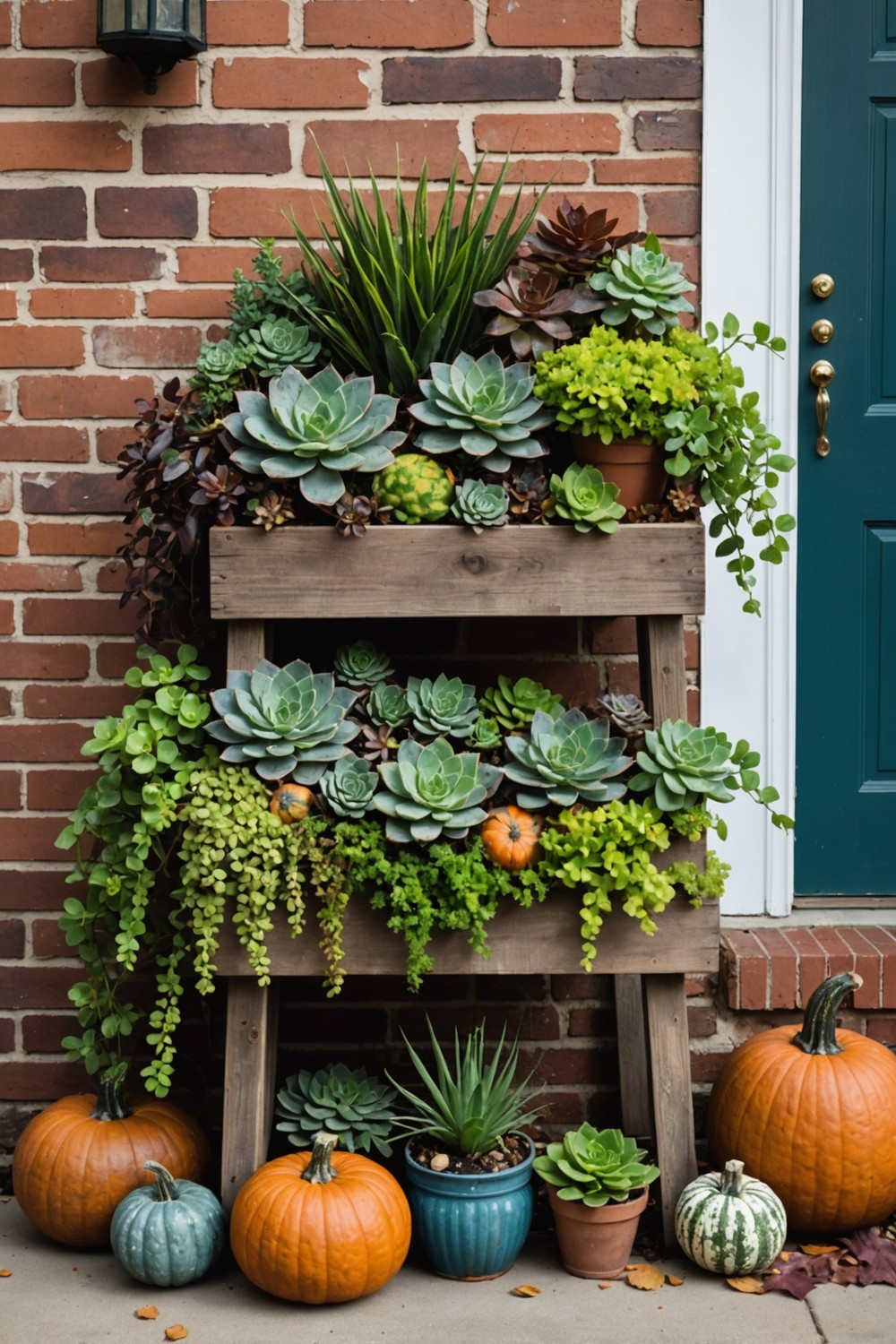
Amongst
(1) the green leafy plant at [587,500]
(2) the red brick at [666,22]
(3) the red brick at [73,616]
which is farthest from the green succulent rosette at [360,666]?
(2) the red brick at [666,22]

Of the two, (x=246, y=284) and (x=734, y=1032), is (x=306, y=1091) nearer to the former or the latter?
(x=734, y=1032)

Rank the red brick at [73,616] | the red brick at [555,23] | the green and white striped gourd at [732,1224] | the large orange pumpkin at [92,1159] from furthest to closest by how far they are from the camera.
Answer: the red brick at [73,616] < the red brick at [555,23] < the large orange pumpkin at [92,1159] < the green and white striped gourd at [732,1224]

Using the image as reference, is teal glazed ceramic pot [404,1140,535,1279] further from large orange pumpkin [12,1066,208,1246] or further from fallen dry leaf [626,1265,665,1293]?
large orange pumpkin [12,1066,208,1246]

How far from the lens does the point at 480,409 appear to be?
204cm

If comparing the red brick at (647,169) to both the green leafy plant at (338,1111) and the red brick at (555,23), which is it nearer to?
the red brick at (555,23)

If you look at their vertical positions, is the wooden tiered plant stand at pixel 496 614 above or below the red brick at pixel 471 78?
below

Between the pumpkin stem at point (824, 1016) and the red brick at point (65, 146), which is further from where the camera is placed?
the red brick at point (65, 146)

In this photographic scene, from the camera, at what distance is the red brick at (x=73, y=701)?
2.50 metres

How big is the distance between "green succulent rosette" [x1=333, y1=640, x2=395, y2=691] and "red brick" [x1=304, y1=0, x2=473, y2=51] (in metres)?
1.15

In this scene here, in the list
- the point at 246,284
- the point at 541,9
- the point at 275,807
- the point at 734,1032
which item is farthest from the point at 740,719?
the point at 541,9

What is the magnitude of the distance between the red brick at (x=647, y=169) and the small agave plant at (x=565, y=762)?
3.46 ft

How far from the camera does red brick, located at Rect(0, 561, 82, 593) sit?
248cm

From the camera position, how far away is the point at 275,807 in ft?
6.75

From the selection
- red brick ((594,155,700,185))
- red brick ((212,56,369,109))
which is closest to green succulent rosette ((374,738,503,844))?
red brick ((594,155,700,185))
